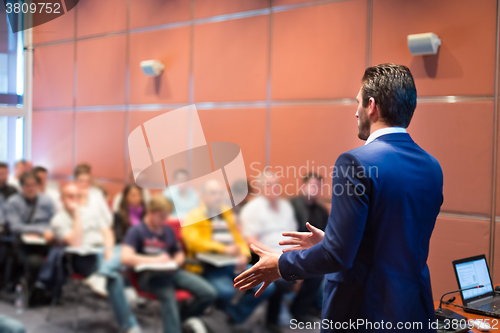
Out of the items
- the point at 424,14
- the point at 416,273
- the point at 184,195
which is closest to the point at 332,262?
the point at 416,273

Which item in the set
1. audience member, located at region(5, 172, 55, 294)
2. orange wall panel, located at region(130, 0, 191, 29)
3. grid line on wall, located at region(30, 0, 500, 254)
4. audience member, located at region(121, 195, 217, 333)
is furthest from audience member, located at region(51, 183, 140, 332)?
orange wall panel, located at region(130, 0, 191, 29)

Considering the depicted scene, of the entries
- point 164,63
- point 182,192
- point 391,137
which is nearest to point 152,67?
point 164,63

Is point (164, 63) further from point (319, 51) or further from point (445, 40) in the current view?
point (445, 40)

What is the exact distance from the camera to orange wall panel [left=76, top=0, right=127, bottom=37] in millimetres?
4074

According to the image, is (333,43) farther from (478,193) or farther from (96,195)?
(96,195)

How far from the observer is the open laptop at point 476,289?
5.68ft

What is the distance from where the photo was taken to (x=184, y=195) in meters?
3.67

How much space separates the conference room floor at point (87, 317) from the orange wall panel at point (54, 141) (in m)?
1.64

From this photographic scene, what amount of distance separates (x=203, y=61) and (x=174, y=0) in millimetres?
704

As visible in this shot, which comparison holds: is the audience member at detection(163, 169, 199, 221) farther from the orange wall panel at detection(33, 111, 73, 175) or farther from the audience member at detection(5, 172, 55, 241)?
the orange wall panel at detection(33, 111, 73, 175)

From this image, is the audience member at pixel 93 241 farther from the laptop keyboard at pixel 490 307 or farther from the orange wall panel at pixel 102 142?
the laptop keyboard at pixel 490 307

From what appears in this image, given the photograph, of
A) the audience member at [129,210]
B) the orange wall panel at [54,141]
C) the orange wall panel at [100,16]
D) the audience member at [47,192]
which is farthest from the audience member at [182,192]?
the orange wall panel at [100,16]

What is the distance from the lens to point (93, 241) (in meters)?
3.15

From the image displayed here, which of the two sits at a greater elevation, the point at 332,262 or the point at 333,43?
the point at 333,43
